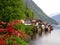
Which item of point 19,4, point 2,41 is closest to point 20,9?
point 19,4

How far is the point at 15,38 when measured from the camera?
21.4 m

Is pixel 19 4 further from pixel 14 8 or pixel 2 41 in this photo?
pixel 2 41

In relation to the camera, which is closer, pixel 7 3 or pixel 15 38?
pixel 15 38

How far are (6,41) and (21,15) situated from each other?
69.8 feet

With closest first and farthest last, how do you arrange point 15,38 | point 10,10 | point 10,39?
1. point 10,39
2. point 15,38
3. point 10,10

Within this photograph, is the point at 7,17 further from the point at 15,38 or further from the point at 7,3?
the point at 15,38

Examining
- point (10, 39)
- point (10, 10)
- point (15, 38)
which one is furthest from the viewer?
point (10, 10)

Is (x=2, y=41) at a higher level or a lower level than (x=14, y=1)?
lower

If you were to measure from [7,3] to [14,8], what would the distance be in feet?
3.46

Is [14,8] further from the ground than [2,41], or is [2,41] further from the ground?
[14,8]

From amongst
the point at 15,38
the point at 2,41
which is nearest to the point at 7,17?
the point at 15,38

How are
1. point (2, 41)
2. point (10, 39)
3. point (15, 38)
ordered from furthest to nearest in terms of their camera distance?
point (15, 38) < point (10, 39) < point (2, 41)

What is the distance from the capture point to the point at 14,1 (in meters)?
39.2

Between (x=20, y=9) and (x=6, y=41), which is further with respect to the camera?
(x=20, y=9)
